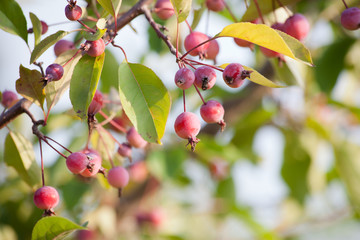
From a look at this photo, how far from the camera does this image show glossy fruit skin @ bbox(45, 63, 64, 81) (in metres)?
0.67

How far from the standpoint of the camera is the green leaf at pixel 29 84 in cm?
72

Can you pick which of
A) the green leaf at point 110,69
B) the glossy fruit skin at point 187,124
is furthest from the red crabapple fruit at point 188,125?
the green leaf at point 110,69

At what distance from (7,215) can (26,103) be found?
1.07m

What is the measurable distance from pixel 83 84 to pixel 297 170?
1421mm

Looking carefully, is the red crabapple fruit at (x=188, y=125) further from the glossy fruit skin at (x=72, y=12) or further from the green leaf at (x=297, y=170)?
the green leaf at (x=297, y=170)

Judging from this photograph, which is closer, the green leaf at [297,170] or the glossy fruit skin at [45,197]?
the glossy fruit skin at [45,197]

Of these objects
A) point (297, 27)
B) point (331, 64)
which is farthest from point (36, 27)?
point (331, 64)

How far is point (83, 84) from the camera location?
2.24 feet

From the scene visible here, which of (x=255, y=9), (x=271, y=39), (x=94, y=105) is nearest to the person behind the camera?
(x=271, y=39)

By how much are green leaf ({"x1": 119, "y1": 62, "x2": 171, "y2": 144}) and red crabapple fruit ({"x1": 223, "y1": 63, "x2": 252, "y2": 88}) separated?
0.38 feet

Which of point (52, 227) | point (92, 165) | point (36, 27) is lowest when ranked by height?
point (52, 227)

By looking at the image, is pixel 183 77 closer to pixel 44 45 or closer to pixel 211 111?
pixel 211 111

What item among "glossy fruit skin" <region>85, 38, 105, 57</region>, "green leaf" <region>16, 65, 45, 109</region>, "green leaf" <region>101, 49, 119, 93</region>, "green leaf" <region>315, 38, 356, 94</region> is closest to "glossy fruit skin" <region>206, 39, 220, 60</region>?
"glossy fruit skin" <region>85, 38, 105, 57</region>

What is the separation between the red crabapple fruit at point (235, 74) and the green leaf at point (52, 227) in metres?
0.35
